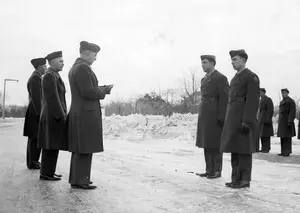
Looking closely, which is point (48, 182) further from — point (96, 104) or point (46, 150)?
point (96, 104)

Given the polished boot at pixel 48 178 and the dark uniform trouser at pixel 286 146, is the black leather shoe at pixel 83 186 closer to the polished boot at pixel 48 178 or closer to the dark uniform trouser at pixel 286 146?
the polished boot at pixel 48 178

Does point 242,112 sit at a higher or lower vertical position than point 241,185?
higher

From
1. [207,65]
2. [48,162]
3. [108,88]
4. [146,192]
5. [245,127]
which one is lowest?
[146,192]

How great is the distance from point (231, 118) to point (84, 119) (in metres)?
2.42

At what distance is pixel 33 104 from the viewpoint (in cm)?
770

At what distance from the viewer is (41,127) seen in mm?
6781

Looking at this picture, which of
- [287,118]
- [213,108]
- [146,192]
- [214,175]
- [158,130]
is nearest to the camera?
[146,192]

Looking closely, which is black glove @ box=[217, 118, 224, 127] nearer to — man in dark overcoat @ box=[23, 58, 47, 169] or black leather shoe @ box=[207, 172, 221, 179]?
black leather shoe @ box=[207, 172, 221, 179]

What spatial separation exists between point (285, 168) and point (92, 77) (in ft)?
17.8

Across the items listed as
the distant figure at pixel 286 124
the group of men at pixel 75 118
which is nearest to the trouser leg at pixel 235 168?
the group of men at pixel 75 118

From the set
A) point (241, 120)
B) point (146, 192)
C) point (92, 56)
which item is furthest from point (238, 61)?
point (146, 192)

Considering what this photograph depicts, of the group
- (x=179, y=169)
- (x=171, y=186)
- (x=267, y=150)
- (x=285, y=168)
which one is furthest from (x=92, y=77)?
(x=267, y=150)

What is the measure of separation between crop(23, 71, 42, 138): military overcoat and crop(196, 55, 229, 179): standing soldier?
324cm

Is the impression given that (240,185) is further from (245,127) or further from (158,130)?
(158,130)
